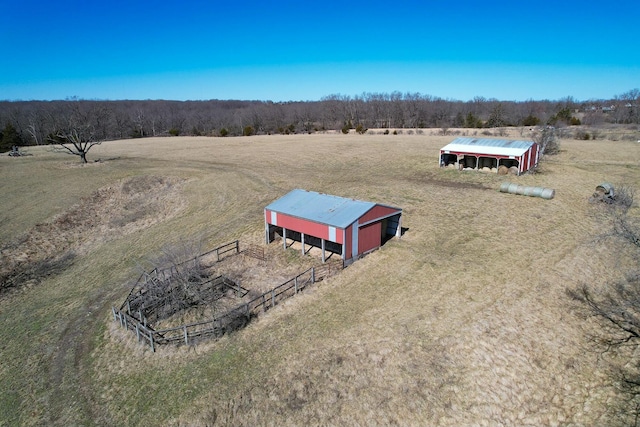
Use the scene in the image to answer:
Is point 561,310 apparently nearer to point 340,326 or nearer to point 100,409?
point 340,326

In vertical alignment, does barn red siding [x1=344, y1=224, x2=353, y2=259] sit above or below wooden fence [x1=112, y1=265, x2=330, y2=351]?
above

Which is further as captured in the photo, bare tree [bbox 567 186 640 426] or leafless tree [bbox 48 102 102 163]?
leafless tree [bbox 48 102 102 163]

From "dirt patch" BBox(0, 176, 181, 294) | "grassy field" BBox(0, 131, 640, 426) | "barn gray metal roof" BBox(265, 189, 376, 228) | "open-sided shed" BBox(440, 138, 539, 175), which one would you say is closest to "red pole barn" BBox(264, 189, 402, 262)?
"barn gray metal roof" BBox(265, 189, 376, 228)

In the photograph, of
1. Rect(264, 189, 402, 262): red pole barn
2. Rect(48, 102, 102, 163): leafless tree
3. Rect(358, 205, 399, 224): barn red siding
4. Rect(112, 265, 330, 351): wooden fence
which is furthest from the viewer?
Rect(48, 102, 102, 163): leafless tree

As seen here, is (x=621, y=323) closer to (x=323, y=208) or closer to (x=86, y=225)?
(x=323, y=208)

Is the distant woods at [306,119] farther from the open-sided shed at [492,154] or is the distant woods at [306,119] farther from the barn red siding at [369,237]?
the barn red siding at [369,237]

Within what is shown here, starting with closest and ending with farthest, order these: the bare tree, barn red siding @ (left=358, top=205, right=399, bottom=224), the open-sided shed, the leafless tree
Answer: the bare tree < barn red siding @ (left=358, top=205, right=399, bottom=224) < the open-sided shed < the leafless tree

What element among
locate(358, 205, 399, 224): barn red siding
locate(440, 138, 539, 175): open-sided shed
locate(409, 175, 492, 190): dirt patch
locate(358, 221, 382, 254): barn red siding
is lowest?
locate(358, 221, 382, 254): barn red siding

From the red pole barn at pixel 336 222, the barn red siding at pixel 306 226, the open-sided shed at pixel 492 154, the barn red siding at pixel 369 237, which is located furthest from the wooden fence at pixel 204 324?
the open-sided shed at pixel 492 154

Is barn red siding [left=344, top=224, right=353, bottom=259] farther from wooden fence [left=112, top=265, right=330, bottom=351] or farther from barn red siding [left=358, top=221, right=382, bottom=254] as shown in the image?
wooden fence [left=112, top=265, right=330, bottom=351]
